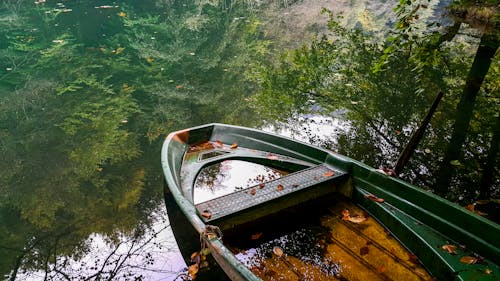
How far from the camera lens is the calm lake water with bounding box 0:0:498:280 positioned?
386 centimetres

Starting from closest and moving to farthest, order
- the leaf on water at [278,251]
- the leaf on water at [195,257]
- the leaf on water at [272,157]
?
the leaf on water at [278,251] → the leaf on water at [195,257] → the leaf on water at [272,157]

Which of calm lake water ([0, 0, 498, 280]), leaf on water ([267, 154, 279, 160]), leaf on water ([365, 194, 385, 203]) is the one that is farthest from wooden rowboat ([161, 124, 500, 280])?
calm lake water ([0, 0, 498, 280])

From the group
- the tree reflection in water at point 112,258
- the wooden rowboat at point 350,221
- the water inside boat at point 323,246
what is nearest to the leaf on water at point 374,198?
the wooden rowboat at point 350,221

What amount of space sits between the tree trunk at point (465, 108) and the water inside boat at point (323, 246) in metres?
1.64

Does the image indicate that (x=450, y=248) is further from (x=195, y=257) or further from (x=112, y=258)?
(x=112, y=258)

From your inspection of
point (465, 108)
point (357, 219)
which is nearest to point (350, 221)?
point (357, 219)

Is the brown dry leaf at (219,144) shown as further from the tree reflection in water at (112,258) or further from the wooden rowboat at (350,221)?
the tree reflection in water at (112,258)

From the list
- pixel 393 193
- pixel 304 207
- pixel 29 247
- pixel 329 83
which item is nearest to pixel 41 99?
pixel 29 247

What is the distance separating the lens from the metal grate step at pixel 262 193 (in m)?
3.06

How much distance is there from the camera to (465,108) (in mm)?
5945

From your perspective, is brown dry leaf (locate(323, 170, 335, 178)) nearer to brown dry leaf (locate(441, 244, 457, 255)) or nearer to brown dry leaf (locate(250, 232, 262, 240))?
brown dry leaf (locate(250, 232, 262, 240))

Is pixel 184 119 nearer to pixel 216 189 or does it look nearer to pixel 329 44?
pixel 216 189

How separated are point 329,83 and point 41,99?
6112 millimetres

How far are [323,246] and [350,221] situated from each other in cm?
36
